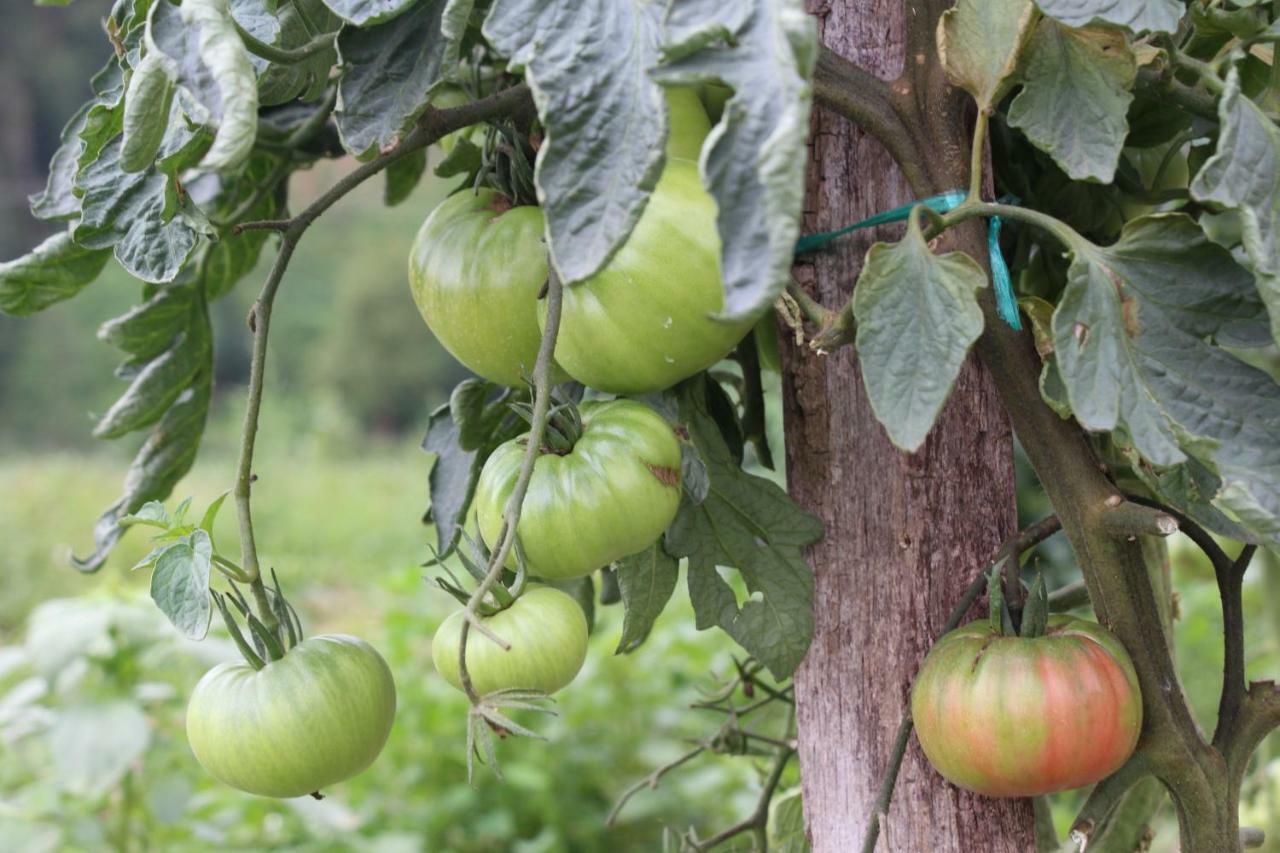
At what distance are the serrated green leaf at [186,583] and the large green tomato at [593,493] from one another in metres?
0.13

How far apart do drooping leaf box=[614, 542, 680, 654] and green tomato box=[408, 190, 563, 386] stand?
0.12m

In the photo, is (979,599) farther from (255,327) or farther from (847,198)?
(255,327)

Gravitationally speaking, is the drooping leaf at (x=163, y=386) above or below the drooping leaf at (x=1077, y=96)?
below

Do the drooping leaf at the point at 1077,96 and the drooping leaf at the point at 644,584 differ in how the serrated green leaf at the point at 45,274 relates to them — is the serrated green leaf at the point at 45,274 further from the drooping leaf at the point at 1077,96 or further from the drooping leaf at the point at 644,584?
the drooping leaf at the point at 1077,96

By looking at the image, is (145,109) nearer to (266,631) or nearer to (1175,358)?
(266,631)

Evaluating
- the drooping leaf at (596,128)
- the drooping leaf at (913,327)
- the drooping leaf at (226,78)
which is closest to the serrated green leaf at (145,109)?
the drooping leaf at (226,78)

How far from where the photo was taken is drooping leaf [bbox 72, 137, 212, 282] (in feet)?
1.94

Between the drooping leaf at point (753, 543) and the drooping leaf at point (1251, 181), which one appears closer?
the drooping leaf at point (1251, 181)

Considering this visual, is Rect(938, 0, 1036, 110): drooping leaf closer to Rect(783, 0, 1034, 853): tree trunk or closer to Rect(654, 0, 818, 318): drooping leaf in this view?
Rect(783, 0, 1034, 853): tree trunk

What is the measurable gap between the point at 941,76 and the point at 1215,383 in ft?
0.66

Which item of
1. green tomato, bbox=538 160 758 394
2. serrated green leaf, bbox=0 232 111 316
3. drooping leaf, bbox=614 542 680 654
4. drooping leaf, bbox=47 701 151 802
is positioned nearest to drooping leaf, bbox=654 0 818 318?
green tomato, bbox=538 160 758 394

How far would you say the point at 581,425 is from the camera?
1.98 ft

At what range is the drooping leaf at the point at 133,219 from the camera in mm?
590

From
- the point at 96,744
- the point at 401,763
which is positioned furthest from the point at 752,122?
the point at 401,763
